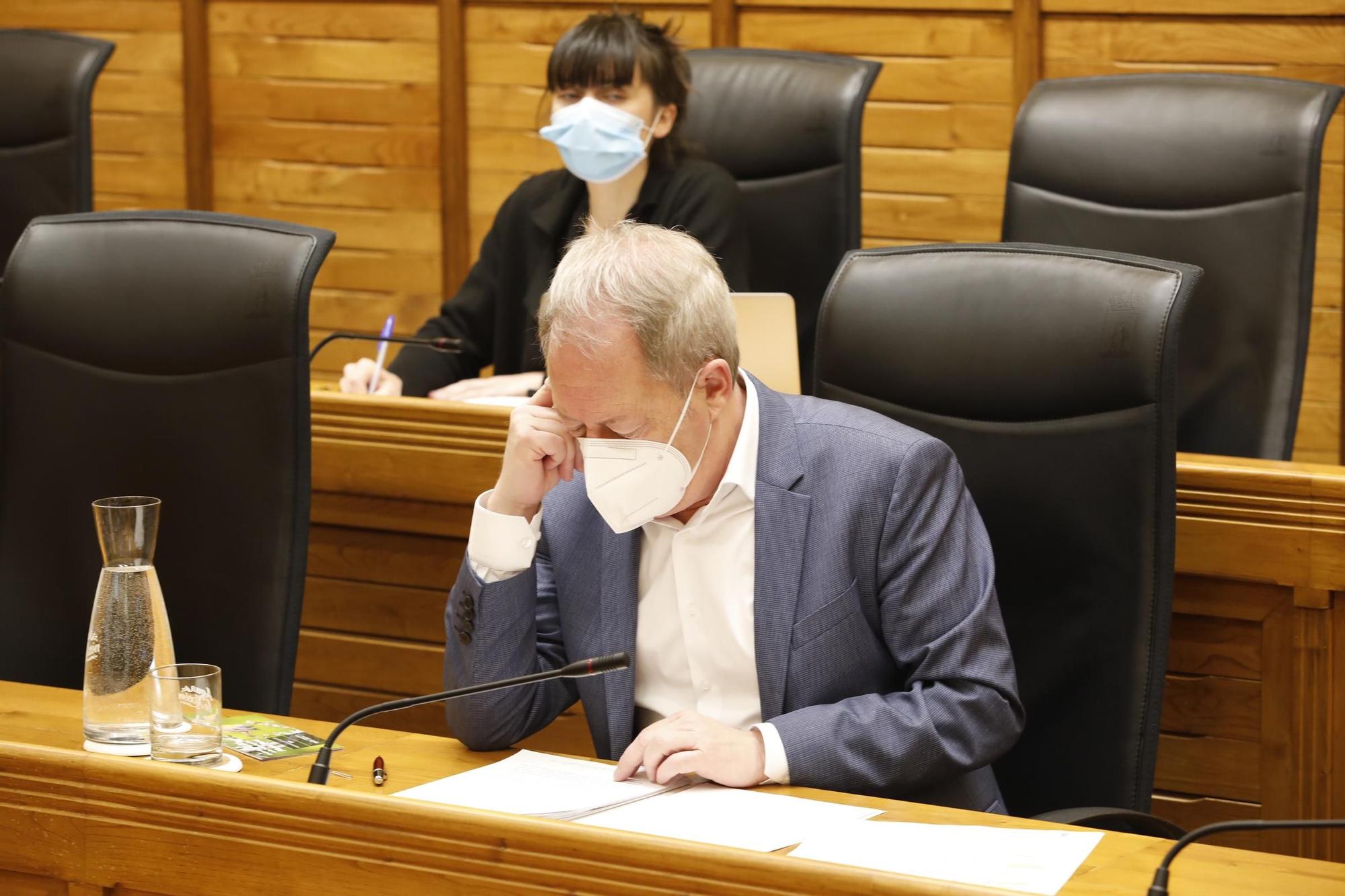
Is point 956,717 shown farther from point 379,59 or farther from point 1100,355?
point 379,59

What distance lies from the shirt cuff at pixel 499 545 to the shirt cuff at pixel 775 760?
1.04 ft

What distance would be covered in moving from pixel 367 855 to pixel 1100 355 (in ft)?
2.90

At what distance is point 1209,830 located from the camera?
108 cm

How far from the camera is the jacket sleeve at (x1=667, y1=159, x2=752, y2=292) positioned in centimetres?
276

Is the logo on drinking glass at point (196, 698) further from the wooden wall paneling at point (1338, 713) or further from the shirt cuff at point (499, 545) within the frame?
the wooden wall paneling at point (1338, 713)

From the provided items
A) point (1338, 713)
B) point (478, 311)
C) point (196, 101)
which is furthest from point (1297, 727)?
point (196, 101)

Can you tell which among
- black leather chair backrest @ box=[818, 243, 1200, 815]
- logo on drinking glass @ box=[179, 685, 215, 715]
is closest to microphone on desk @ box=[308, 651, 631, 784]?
logo on drinking glass @ box=[179, 685, 215, 715]

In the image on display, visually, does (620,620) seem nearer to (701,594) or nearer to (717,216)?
(701,594)

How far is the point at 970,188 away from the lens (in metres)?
3.72

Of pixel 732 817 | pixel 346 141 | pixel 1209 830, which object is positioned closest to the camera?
pixel 1209 830

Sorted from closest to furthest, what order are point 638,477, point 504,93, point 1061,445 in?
point 638,477
point 1061,445
point 504,93

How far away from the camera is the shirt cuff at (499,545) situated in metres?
1.59

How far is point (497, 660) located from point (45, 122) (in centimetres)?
210

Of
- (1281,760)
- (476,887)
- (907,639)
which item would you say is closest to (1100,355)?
(907,639)
